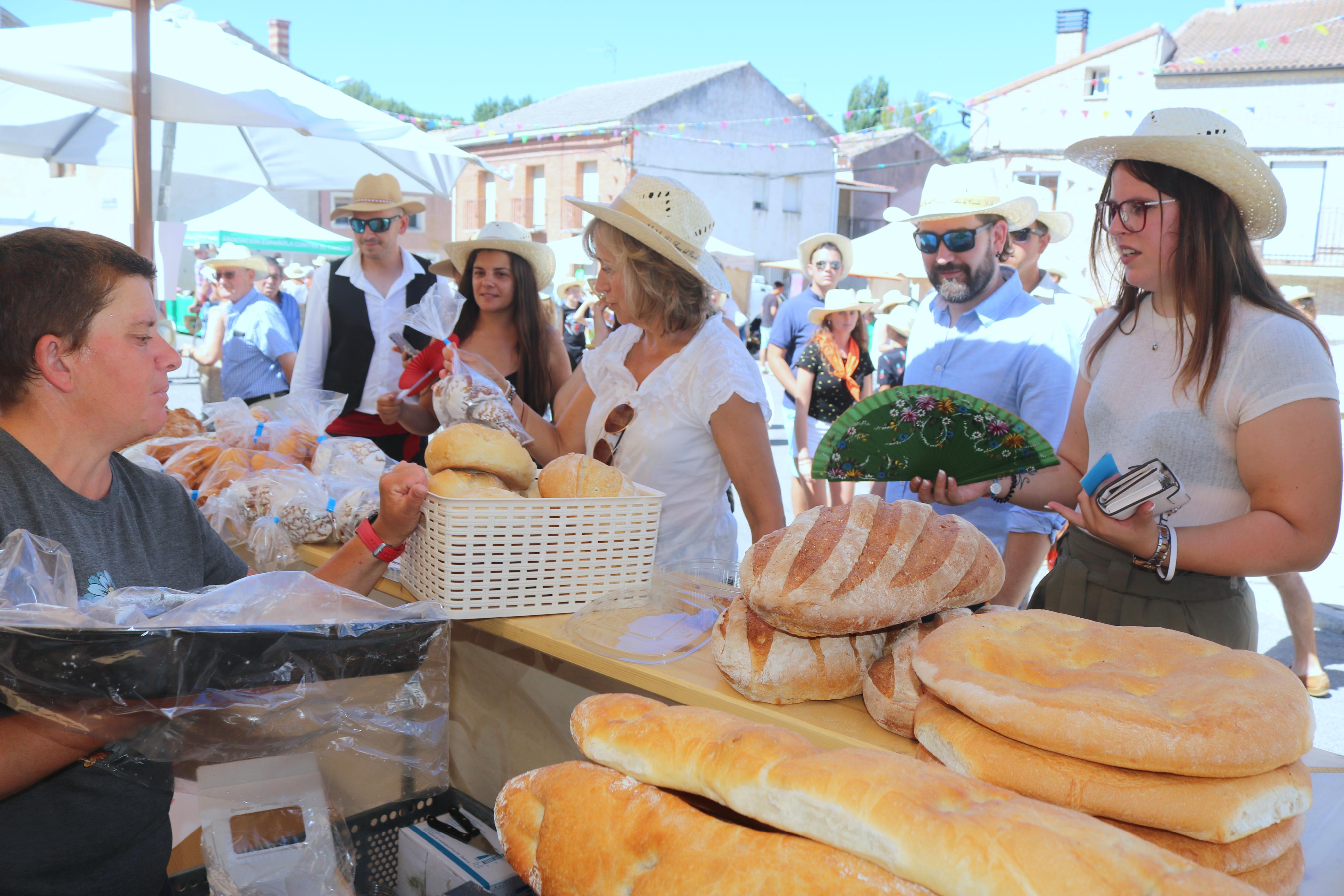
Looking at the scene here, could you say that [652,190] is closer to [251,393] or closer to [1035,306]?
[1035,306]

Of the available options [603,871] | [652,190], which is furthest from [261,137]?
[603,871]

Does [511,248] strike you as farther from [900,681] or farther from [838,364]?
[838,364]

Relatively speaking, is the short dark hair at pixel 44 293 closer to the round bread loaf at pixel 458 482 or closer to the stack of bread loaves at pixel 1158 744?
the round bread loaf at pixel 458 482

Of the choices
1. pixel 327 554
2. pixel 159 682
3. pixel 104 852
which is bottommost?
pixel 104 852

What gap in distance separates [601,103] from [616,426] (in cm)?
3183

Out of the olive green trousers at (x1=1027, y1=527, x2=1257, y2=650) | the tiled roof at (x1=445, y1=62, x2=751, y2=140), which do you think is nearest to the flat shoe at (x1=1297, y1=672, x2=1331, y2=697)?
the olive green trousers at (x1=1027, y1=527, x2=1257, y2=650)

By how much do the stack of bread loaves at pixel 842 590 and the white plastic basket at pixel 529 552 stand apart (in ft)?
1.83

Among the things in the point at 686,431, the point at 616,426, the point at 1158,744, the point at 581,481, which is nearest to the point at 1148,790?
the point at 1158,744

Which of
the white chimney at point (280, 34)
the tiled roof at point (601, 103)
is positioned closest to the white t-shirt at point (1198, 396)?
the tiled roof at point (601, 103)

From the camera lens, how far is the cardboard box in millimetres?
1780

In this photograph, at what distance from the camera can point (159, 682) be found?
125cm

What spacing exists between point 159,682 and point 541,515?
2.94ft

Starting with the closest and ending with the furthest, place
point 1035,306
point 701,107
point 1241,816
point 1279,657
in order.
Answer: point 1241,816
point 1035,306
point 1279,657
point 701,107

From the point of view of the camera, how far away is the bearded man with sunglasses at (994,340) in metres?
3.24
